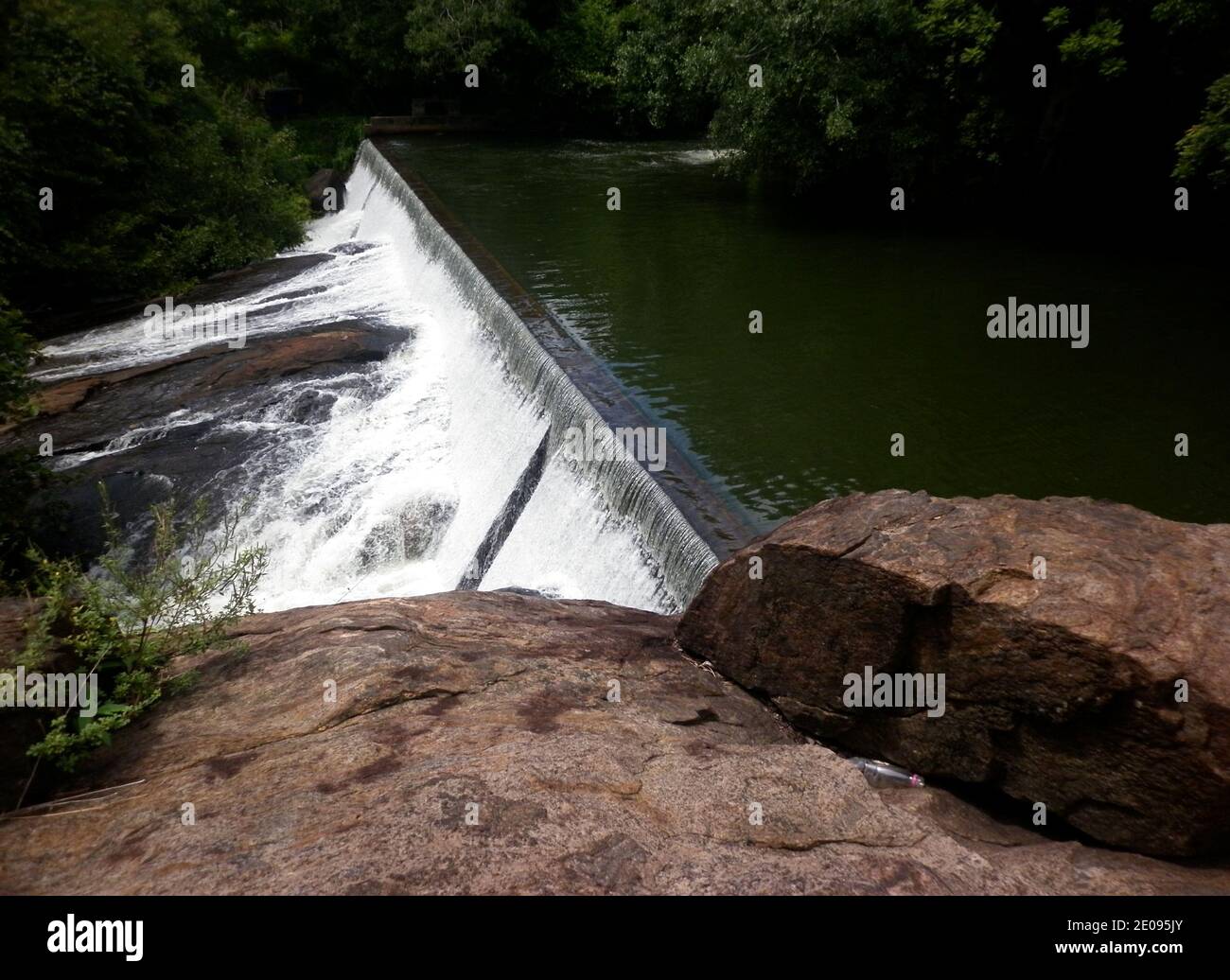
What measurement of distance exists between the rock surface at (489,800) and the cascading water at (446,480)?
7.15 ft

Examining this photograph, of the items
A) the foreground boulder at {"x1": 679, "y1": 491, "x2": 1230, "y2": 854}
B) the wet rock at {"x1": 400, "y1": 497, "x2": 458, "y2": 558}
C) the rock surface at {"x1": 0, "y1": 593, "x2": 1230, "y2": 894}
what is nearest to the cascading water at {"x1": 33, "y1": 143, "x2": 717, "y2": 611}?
the wet rock at {"x1": 400, "y1": 497, "x2": 458, "y2": 558}

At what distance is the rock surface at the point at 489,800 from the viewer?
11.9 ft

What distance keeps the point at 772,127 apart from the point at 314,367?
28.5 feet

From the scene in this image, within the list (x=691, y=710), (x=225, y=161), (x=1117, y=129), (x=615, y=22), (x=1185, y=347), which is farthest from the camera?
(x=615, y=22)

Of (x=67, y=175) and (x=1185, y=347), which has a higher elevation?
(x=67, y=175)

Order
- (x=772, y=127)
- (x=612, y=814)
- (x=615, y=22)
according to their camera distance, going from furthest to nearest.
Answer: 1. (x=615, y=22)
2. (x=772, y=127)
3. (x=612, y=814)

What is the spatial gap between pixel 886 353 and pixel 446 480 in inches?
196

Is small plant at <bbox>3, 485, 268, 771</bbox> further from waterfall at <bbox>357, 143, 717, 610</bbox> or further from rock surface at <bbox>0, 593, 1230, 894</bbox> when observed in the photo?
waterfall at <bbox>357, 143, 717, 610</bbox>

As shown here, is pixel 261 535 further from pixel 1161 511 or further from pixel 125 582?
pixel 1161 511

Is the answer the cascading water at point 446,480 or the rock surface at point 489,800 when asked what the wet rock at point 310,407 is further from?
the rock surface at point 489,800

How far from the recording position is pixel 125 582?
5699mm

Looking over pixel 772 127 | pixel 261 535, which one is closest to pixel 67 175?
pixel 261 535

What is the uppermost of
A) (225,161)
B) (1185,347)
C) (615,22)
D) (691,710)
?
(615,22)

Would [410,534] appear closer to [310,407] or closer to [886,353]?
[310,407]
